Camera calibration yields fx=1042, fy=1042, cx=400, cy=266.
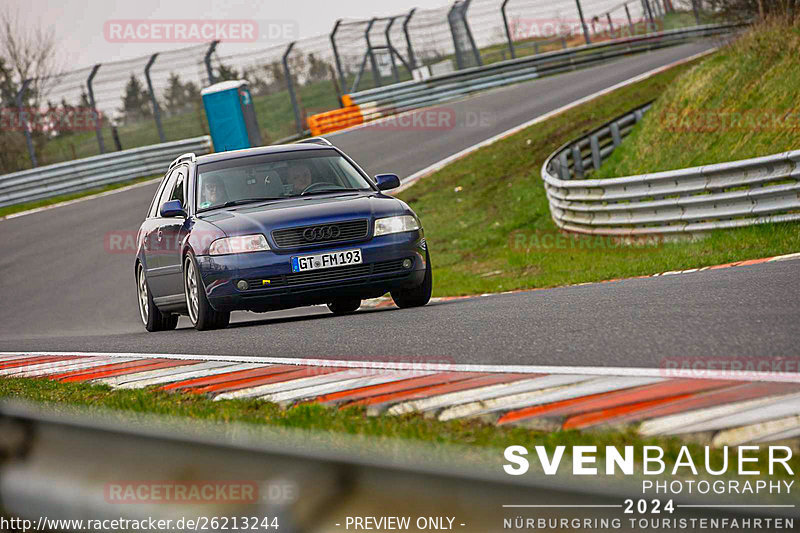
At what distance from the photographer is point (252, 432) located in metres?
3.61

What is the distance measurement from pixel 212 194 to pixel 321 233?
1.56m

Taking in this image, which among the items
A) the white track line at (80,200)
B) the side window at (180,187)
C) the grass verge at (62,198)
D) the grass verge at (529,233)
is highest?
the grass verge at (62,198)

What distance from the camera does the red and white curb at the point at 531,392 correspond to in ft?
11.3

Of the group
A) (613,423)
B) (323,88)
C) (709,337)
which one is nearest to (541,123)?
(323,88)

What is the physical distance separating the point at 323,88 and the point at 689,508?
32296 millimetres

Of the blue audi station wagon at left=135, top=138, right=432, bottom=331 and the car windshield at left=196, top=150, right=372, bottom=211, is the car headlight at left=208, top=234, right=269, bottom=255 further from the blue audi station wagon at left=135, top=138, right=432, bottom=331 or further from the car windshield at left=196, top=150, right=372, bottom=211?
the car windshield at left=196, top=150, right=372, bottom=211

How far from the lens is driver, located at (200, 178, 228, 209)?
31.6 feet

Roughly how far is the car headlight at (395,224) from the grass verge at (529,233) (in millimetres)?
3389

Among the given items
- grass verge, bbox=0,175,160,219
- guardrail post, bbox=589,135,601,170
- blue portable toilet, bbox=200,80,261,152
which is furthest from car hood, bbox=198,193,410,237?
grass verge, bbox=0,175,160,219

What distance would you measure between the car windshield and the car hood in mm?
295

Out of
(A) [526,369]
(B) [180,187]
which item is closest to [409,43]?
(B) [180,187]

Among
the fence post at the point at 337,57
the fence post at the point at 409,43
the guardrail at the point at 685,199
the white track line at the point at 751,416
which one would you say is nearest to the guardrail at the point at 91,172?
the fence post at the point at 337,57

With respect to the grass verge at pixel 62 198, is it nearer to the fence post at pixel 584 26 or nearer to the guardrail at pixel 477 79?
the guardrail at pixel 477 79

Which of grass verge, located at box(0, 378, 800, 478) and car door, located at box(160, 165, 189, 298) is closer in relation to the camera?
grass verge, located at box(0, 378, 800, 478)
